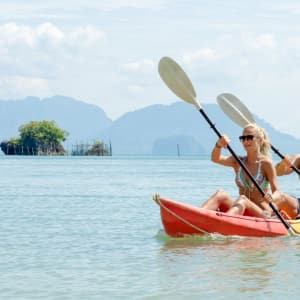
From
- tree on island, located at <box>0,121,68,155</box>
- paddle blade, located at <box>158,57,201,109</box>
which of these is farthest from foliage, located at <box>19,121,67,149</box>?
paddle blade, located at <box>158,57,201,109</box>

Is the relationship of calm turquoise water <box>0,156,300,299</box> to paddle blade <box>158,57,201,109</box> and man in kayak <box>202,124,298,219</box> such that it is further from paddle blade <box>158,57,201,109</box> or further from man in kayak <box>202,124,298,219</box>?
paddle blade <box>158,57,201,109</box>

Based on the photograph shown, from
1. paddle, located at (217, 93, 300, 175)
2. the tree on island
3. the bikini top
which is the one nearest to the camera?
the bikini top

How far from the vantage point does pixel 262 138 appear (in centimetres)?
1212

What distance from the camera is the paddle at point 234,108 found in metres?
Result: 14.3

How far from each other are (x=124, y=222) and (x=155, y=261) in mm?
6454

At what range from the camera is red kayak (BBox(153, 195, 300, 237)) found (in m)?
12.0

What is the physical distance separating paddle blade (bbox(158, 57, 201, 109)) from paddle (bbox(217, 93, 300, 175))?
1.04m

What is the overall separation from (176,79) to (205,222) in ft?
8.17

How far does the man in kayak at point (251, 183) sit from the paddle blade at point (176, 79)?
1424 mm

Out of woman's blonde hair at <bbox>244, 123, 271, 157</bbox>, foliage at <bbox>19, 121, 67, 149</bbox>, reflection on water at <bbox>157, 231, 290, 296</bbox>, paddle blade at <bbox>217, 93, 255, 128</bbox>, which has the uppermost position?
foliage at <bbox>19, 121, 67, 149</bbox>

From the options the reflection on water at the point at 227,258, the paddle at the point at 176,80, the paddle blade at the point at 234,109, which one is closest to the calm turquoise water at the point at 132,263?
the reflection on water at the point at 227,258

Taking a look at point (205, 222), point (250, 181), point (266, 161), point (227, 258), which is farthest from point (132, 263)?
point (266, 161)

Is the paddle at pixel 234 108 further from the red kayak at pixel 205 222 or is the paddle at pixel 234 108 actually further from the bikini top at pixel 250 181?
the red kayak at pixel 205 222

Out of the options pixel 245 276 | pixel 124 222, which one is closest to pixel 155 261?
pixel 245 276
